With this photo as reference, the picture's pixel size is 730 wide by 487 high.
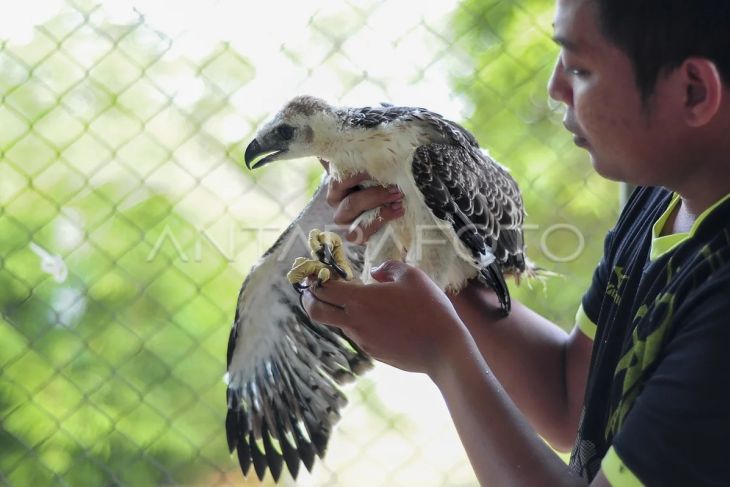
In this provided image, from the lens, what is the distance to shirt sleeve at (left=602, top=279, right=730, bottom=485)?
2.68 feet

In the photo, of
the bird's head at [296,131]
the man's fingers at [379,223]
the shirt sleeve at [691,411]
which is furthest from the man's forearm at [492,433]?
the bird's head at [296,131]

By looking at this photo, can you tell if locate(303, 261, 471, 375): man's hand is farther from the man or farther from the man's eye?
the man's eye

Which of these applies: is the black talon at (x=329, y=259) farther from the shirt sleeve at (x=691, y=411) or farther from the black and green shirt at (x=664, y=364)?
the shirt sleeve at (x=691, y=411)

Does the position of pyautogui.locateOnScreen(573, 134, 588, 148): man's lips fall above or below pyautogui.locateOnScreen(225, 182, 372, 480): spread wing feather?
above

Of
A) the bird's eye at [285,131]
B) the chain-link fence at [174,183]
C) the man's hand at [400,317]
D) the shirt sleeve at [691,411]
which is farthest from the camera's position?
the chain-link fence at [174,183]

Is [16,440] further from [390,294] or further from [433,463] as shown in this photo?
[390,294]

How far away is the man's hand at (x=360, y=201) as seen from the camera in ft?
5.71

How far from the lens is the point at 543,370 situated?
1.50m

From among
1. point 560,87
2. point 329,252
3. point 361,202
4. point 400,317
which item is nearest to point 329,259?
point 329,252

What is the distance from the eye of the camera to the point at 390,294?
3.94 feet

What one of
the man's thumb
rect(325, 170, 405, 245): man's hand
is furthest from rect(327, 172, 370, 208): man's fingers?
the man's thumb

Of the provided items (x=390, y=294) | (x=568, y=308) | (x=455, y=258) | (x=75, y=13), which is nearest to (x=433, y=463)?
(x=568, y=308)

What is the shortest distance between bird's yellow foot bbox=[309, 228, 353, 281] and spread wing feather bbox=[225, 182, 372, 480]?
530 mm

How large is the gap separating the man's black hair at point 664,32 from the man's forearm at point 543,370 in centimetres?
66
